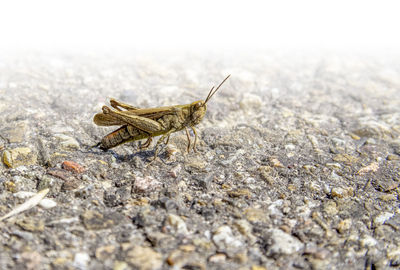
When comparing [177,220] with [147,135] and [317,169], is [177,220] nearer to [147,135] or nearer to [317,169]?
[147,135]

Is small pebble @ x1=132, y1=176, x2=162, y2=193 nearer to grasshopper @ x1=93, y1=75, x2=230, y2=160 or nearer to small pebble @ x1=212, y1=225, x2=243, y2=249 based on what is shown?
grasshopper @ x1=93, y1=75, x2=230, y2=160

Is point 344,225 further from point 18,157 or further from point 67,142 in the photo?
point 18,157

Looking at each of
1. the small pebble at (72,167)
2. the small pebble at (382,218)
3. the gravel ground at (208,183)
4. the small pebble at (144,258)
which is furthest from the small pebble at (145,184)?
the small pebble at (382,218)

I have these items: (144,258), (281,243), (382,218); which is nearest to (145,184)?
(144,258)

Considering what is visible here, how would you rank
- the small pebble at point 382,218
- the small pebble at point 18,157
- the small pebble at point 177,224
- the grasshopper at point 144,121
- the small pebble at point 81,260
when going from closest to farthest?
1. the small pebble at point 81,260
2. the small pebble at point 177,224
3. the small pebble at point 382,218
4. the small pebble at point 18,157
5. the grasshopper at point 144,121

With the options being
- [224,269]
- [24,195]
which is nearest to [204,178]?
[224,269]

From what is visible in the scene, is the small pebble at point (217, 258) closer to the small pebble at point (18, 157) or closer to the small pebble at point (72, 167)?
the small pebble at point (72, 167)

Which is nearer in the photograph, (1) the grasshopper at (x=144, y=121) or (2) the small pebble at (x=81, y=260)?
(2) the small pebble at (x=81, y=260)
